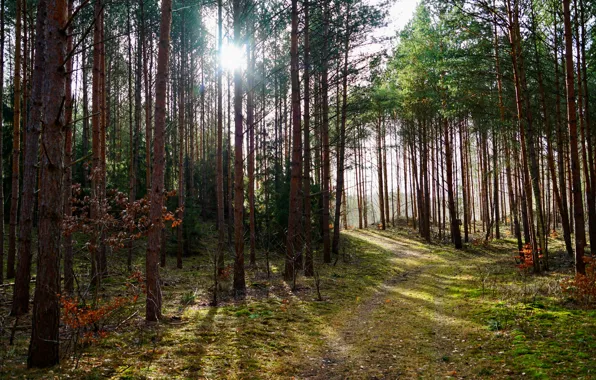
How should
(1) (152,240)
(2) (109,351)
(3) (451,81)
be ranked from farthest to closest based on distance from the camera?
(3) (451,81)
(1) (152,240)
(2) (109,351)

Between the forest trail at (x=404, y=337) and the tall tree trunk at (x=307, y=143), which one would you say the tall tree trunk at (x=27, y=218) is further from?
the tall tree trunk at (x=307, y=143)

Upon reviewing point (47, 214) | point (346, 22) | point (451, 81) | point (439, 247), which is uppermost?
point (346, 22)

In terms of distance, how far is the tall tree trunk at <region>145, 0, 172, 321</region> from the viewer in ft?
23.1

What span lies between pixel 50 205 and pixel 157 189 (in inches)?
109

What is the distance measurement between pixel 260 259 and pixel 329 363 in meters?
12.5

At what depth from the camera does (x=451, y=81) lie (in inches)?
490

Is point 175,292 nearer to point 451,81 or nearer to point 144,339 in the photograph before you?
point 144,339

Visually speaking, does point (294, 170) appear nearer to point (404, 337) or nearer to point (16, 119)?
point (404, 337)

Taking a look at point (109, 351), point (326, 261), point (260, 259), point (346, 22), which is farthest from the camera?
point (260, 259)

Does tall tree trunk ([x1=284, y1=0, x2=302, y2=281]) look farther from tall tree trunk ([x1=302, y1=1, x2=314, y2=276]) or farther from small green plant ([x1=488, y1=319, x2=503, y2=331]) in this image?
small green plant ([x1=488, y1=319, x2=503, y2=331])

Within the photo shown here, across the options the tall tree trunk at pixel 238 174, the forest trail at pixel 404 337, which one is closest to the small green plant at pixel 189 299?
the tall tree trunk at pixel 238 174

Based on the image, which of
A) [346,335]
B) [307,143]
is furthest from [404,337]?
[307,143]

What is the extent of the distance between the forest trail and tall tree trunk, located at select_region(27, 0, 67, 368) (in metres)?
3.38

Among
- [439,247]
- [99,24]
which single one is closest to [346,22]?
[99,24]
